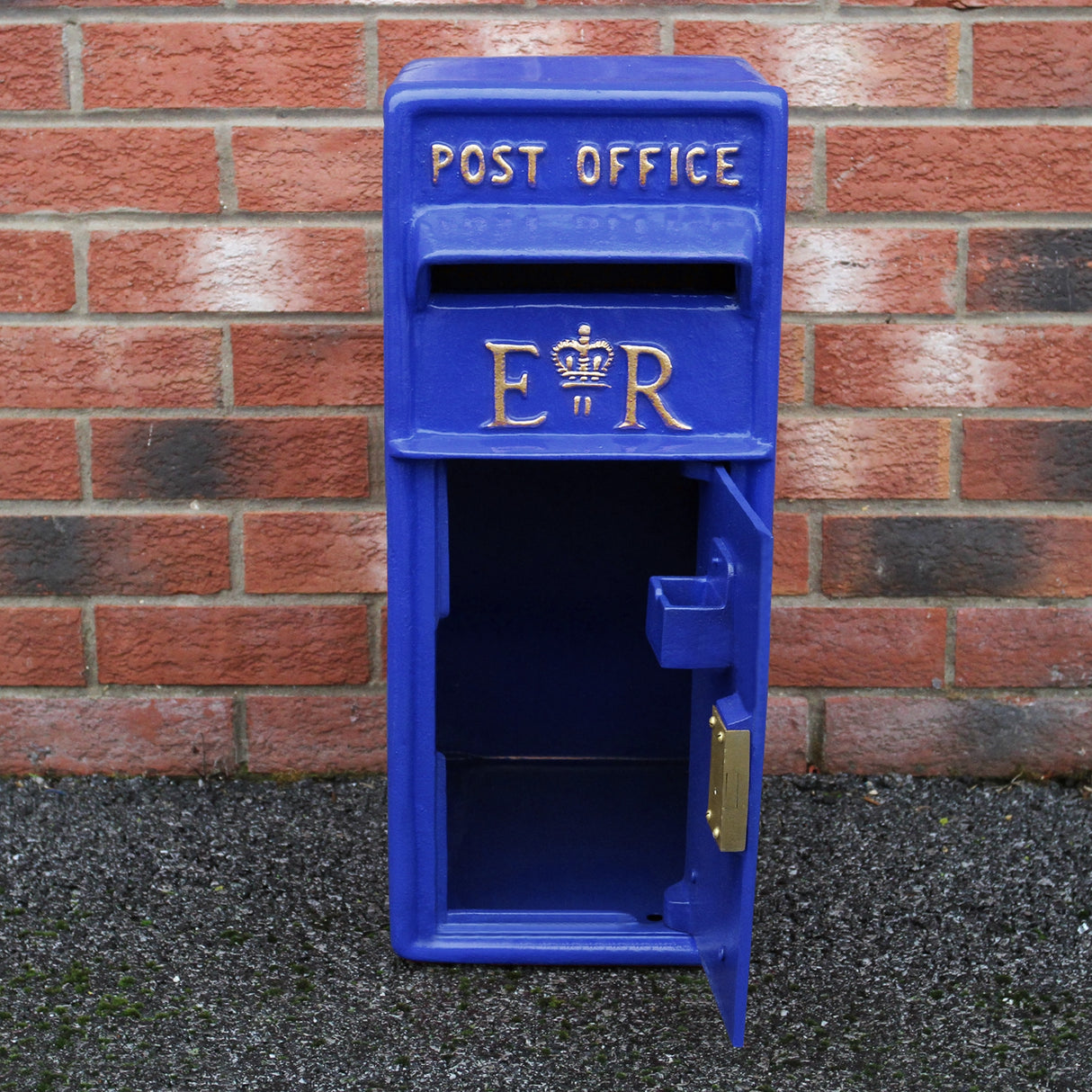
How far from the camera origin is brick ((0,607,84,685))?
1918mm

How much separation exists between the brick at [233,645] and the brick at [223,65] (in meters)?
0.75

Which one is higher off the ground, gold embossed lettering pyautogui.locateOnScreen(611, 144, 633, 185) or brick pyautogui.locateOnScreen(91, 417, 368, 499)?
gold embossed lettering pyautogui.locateOnScreen(611, 144, 633, 185)

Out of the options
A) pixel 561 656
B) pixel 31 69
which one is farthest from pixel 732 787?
pixel 31 69

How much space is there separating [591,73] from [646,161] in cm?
17

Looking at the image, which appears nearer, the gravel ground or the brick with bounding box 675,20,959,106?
the gravel ground

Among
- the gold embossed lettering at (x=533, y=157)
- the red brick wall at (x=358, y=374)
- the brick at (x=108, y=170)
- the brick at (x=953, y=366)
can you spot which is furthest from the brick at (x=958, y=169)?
the brick at (x=108, y=170)

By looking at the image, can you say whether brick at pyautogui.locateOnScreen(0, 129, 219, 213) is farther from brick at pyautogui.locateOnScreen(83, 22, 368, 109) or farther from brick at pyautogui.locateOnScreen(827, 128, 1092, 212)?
brick at pyautogui.locateOnScreen(827, 128, 1092, 212)

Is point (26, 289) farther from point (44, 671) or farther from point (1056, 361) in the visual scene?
point (1056, 361)

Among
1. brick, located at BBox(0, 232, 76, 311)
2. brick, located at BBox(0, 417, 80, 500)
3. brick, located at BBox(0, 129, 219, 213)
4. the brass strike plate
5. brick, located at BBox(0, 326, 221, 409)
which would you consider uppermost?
brick, located at BBox(0, 129, 219, 213)

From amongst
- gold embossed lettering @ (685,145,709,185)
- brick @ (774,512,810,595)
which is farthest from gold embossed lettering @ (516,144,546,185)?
brick @ (774,512,810,595)

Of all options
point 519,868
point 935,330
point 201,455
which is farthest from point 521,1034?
point 935,330

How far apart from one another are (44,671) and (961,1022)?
141 cm

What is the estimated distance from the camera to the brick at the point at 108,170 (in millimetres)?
1779

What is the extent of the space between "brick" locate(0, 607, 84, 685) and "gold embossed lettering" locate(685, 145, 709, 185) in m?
1.18
